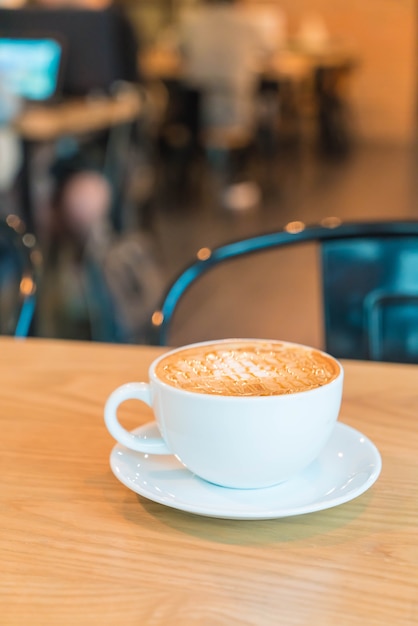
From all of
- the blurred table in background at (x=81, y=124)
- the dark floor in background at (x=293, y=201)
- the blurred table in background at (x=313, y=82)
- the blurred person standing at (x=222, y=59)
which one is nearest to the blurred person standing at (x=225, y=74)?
the blurred person standing at (x=222, y=59)

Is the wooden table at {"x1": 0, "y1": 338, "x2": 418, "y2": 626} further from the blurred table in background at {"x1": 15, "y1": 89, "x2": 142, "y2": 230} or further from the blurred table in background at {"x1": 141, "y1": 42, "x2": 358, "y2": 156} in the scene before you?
the blurred table in background at {"x1": 141, "y1": 42, "x2": 358, "y2": 156}

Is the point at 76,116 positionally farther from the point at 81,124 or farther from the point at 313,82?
the point at 313,82

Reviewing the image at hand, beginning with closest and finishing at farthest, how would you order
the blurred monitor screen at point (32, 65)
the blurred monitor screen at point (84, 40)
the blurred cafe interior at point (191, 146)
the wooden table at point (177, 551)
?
the wooden table at point (177, 551) → the blurred cafe interior at point (191, 146) → the blurred monitor screen at point (32, 65) → the blurred monitor screen at point (84, 40)

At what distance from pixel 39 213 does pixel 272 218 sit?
7.72ft

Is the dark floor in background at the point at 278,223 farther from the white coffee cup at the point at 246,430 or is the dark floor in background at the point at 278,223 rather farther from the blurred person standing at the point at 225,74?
the white coffee cup at the point at 246,430

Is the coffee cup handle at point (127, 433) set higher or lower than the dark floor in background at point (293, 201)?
higher

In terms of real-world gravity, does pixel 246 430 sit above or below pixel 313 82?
above

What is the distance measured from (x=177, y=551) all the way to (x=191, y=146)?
5.41 m

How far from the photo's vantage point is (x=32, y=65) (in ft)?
10.1

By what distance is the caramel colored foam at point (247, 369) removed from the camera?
21.1 inches

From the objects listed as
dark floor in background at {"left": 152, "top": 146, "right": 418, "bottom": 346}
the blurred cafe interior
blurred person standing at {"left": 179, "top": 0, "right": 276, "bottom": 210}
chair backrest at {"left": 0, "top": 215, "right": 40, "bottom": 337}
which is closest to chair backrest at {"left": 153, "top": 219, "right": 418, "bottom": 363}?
the blurred cafe interior

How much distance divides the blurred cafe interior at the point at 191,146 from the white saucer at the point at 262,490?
20.4 inches

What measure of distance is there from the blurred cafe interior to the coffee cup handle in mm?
516

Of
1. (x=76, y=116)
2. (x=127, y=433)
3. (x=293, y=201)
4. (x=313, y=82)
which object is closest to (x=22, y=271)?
(x=127, y=433)
